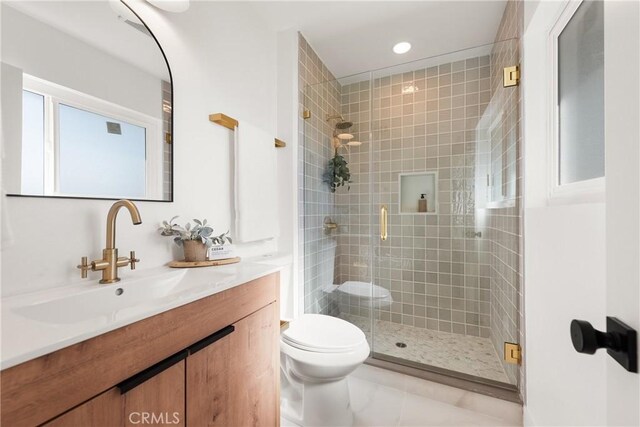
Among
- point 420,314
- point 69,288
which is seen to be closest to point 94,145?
point 69,288

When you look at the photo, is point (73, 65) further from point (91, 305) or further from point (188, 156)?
point (91, 305)

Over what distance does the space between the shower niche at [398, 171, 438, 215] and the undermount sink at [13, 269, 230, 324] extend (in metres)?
1.69

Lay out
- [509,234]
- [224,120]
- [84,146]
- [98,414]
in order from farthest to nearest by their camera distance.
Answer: [509,234]
[224,120]
[84,146]
[98,414]

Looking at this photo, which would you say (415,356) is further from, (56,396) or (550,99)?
(56,396)

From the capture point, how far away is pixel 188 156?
132 cm

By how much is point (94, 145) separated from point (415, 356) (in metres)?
2.21

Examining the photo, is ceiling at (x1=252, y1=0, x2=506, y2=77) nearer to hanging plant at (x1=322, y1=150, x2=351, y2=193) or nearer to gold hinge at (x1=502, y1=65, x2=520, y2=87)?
gold hinge at (x1=502, y1=65, x2=520, y2=87)

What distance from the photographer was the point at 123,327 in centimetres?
62

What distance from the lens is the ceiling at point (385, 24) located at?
177 cm

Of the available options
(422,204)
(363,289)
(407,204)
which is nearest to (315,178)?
(407,204)

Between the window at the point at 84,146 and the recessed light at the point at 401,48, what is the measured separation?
1.93m

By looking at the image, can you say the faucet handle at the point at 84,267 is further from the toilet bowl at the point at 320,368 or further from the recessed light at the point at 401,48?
the recessed light at the point at 401,48

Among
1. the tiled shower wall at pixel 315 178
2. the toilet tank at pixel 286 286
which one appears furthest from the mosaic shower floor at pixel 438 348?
the toilet tank at pixel 286 286

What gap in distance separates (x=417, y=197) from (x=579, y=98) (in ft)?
4.13
